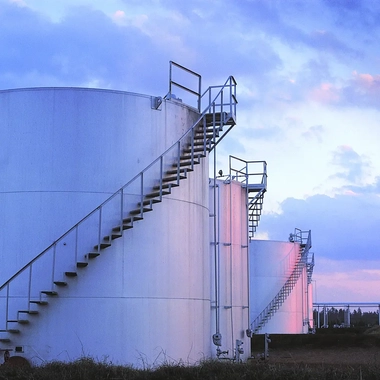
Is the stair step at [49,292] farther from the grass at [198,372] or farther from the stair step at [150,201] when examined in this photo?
the stair step at [150,201]

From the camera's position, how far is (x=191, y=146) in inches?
793

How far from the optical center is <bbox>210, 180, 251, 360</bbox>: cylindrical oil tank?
26.6 meters

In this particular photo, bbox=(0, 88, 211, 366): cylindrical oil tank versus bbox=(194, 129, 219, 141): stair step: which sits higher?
bbox=(194, 129, 219, 141): stair step

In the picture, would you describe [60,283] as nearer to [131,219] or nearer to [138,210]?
[131,219]

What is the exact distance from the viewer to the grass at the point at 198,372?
1283 cm

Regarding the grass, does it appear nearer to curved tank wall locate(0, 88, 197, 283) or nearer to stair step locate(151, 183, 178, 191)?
curved tank wall locate(0, 88, 197, 283)

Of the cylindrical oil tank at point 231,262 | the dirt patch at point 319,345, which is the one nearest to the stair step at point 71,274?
the cylindrical oil tank at point 231,262

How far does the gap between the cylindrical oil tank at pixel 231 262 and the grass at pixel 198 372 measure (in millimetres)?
11613

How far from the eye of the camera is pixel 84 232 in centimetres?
1845

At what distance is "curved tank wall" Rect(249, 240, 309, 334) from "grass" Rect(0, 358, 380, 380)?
85.1 feet

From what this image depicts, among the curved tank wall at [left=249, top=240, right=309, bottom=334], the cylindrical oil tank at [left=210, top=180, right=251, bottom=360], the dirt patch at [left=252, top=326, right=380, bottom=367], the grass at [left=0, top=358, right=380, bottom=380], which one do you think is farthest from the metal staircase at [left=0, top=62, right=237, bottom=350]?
the curved tank wall at [left=249, top=240, right=309, bottom=334]

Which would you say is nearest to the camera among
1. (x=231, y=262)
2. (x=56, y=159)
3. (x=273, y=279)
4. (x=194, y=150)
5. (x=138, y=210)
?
(x=56, y=159)

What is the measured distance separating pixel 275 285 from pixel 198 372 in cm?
2762

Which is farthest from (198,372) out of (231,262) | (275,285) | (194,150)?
(275,285)
